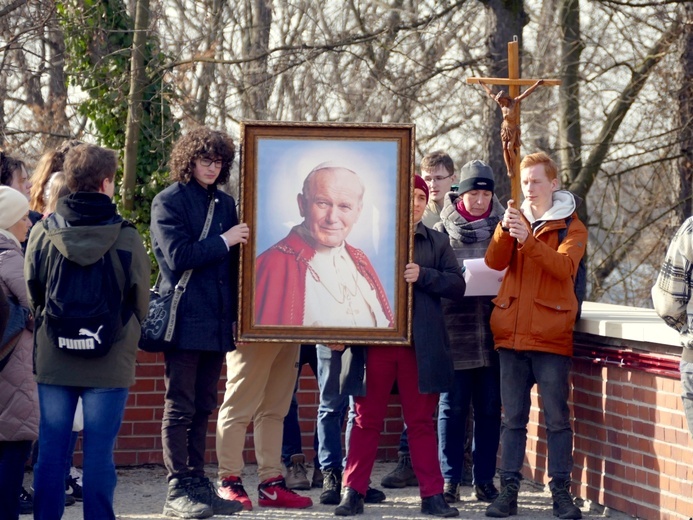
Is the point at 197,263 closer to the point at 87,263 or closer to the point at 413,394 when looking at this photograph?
the point at 87,263

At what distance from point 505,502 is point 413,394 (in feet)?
2.65

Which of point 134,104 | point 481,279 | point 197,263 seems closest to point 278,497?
point 197,263

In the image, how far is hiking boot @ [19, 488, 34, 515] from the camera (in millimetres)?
6574

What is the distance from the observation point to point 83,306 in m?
5.22

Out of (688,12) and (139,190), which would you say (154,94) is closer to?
(139,190)

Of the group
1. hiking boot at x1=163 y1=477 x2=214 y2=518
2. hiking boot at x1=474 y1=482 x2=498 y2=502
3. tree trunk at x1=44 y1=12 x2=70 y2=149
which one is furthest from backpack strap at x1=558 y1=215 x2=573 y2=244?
tree trunk at x1=44 y1=12 x2=70 y2=149

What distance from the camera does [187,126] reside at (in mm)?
13133

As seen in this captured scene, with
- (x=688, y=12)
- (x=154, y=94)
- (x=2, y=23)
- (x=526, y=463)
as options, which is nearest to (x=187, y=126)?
(x=154, y=94)

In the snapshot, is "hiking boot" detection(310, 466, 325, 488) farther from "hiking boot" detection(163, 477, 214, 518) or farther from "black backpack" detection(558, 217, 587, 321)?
"black backpack" detection(558, 217, 587, 321)

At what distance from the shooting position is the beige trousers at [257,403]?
6.63 m

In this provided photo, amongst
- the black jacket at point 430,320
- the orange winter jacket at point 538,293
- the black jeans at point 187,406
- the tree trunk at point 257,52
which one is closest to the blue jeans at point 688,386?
the orange winter jacket at point 538,293

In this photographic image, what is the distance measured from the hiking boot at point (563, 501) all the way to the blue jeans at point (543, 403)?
4 centimetres

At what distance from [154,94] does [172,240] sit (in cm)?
527

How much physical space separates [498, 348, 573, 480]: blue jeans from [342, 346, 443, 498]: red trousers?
42 centimetres
